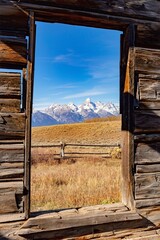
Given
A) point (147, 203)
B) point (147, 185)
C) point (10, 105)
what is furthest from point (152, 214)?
point (10, 105)

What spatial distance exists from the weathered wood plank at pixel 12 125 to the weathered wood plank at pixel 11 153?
11cm

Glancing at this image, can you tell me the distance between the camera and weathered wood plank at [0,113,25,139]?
3.03m

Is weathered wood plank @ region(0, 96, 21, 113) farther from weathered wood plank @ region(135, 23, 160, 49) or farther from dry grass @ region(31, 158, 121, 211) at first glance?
dry grass @ region(31, 158, 121, 211)

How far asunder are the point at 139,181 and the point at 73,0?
2324 mm

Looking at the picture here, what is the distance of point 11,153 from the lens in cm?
305

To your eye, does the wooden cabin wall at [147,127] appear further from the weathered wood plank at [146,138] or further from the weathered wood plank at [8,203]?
the weathered wood plank at [8,203]

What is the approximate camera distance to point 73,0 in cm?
330

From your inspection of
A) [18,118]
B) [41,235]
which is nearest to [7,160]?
[18,118]

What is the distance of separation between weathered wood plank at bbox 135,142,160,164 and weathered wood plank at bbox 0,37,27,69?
1729mm

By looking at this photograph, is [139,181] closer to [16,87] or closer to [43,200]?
[16,87]

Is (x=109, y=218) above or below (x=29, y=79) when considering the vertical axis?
below

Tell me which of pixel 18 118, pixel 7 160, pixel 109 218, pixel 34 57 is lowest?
pixel 109 218

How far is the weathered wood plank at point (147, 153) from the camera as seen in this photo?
3527 millimetres

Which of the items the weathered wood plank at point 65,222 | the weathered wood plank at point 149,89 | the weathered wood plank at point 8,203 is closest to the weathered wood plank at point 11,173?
the weathered wood plank at point 8,203
